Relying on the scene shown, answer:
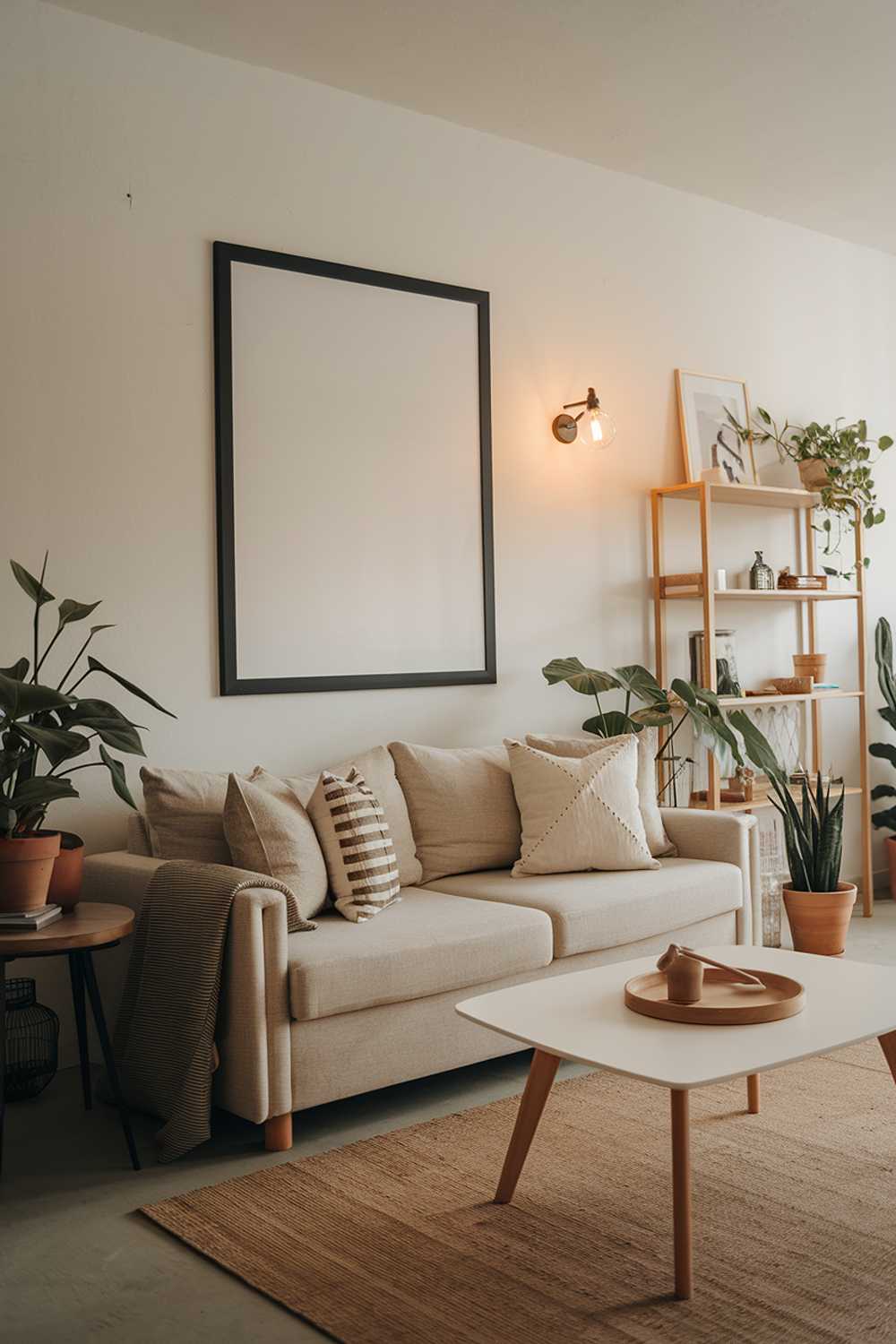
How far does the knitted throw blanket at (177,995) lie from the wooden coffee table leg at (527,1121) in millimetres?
699

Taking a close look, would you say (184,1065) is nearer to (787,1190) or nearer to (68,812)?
(68,812)

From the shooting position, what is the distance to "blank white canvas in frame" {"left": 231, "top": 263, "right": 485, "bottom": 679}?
3.89 metres

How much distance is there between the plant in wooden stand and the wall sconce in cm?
117

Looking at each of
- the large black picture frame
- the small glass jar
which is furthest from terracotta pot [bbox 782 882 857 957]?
the large black picture frame

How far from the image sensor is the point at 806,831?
4.54 meters

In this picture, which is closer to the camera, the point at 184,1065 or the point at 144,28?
the point at 184,1065

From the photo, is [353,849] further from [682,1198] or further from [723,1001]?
[682,1198]

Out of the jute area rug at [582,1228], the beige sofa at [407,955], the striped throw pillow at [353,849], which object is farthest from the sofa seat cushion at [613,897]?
the jute area rug at [582,1228]

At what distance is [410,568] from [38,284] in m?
1.49

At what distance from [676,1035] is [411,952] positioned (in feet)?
2.89

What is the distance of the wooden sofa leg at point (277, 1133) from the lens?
2.79m

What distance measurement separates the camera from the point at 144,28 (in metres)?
3.65

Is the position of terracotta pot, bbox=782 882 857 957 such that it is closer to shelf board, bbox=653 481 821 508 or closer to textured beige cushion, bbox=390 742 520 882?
textured beige cushion, bbox=390 742 520 882

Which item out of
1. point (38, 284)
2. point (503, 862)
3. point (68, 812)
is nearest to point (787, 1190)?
point (503, 862)
